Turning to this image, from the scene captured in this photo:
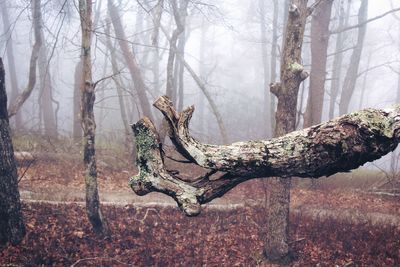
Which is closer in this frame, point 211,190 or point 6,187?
point 211,190

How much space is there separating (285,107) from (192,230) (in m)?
4.11

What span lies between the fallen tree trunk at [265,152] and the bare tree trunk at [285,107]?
4.31m

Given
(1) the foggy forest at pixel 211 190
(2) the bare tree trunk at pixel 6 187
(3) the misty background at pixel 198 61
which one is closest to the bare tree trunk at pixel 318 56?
(1) the foggy forest at pixel 211 190

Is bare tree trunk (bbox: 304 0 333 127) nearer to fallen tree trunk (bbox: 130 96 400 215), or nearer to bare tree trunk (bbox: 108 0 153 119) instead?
bare tree trunk (bbox: 108 0 153 119)

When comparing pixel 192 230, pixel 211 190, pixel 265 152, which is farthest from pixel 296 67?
pixel 192 230

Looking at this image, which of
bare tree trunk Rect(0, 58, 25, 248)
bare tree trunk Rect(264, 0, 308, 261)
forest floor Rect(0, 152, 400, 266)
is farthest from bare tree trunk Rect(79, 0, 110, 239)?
bare tree trunk Rect(264, 0, 308, 261)

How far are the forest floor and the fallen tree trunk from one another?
5.39 metres

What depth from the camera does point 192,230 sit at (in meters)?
8.43

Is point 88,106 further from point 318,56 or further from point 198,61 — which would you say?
point 198,61

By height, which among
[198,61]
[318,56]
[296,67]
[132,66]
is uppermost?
[198,61]

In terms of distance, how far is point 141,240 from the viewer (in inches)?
311

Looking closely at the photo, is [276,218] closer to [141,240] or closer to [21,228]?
[141,240]

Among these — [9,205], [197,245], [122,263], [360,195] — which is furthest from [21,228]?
[360,195]

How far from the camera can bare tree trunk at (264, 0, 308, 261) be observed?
6290mm
